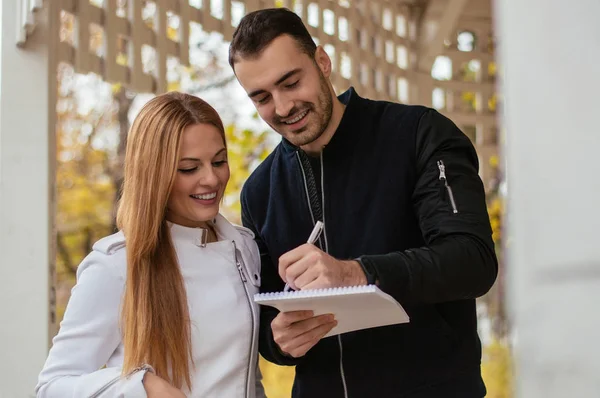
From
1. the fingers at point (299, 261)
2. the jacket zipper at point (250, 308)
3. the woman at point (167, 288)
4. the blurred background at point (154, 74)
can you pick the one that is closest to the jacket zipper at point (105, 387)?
the woman at point (167, 288)

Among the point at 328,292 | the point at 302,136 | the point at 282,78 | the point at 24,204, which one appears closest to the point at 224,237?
the point at 302,136

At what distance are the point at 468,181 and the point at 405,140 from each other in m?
0.22

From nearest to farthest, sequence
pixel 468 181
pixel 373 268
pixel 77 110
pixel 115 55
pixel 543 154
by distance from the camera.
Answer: pixel 543 154 < pixel 373 268 < pixel 468 181 < pixel 115 55 < pixel 77 110

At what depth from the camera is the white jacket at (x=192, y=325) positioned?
76.7 inches

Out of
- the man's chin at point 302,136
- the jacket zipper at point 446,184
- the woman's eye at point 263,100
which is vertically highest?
the woman's eye at point 263,100

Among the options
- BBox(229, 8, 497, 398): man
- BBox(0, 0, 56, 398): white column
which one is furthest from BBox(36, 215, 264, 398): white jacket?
BBox(0, 0, 56, 398): white column

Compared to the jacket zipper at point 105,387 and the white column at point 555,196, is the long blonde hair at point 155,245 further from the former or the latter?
the white column at point 555,196

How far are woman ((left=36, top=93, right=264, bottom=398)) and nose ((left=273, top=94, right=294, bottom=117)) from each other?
0.16 metres

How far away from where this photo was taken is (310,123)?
7.61 ft

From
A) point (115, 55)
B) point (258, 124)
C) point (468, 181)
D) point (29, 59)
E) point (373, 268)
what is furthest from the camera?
point (258, 124)

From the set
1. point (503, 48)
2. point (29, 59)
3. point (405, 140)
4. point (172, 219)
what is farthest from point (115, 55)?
point (503, 48)

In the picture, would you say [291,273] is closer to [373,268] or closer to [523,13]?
[373,268]

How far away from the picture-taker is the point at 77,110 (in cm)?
1090

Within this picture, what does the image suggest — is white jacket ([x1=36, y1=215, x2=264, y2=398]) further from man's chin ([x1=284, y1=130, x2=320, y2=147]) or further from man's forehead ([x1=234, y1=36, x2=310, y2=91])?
man's forehead ([x1=234, y1=36, x2=310, y2=91])
